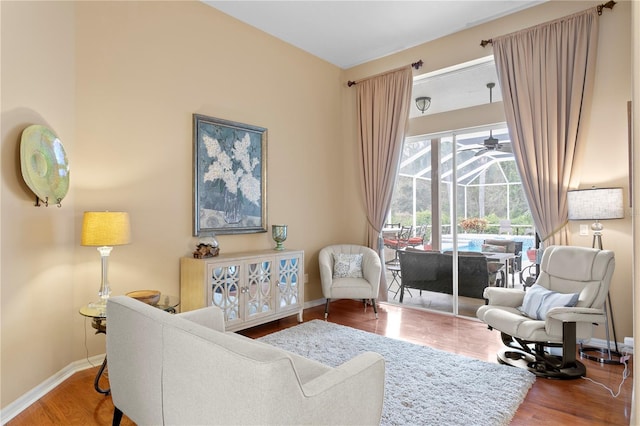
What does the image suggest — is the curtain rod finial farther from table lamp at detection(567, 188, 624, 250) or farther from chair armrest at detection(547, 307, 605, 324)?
chair armrest at detection(547, 307, 605, 324)

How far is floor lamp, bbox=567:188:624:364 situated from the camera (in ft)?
9.67

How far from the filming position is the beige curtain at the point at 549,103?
134 inches

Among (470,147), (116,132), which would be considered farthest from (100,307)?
(470,147)

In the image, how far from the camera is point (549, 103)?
3566mm

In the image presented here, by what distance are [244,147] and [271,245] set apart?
122 centimetres

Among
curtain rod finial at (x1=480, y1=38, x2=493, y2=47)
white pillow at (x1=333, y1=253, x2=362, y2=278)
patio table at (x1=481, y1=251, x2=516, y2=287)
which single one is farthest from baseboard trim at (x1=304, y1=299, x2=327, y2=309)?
curtain rod finial at (x1=480, y1=38, x2=493, y2=47)

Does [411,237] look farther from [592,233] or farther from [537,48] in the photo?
[537,48]

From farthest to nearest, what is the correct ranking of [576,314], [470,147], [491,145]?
[470,147] → [491,145] → [576,314]

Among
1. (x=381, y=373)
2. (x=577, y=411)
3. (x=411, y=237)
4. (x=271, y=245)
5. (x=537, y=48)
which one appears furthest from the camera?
(x=411, y=237)

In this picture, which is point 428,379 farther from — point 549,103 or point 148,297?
point 549,103

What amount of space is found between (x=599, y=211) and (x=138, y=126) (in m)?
4.06

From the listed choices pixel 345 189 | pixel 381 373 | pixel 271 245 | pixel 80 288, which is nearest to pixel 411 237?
pixel 345 189

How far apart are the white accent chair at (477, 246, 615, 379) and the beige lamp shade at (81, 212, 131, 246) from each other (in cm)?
300

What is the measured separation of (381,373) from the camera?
5.12 ft
